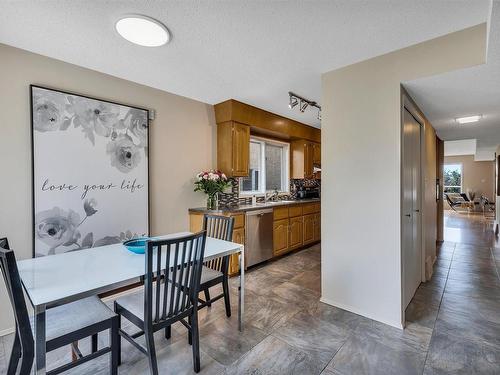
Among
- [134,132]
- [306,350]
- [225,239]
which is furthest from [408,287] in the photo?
[134,132]

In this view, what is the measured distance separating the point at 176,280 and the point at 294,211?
2970 millimetres

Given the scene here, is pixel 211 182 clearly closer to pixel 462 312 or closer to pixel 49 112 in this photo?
pixel 49 112

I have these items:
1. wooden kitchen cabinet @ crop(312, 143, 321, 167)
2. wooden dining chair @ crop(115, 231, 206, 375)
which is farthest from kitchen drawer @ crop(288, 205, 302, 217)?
wooden dining chair @ crop(115, 231, 206, 375)

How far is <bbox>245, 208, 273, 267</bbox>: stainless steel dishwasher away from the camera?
11.7 feet

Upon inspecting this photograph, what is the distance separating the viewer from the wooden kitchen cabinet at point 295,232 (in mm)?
4277

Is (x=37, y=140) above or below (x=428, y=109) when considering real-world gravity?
below

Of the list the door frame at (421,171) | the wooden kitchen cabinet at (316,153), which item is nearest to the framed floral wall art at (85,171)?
the door frame at (421,171)

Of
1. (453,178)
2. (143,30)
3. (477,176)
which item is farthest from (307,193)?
(453,178)

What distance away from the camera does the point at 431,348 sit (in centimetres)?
190

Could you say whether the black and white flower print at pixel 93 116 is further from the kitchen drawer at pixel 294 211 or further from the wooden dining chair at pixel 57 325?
the kitchen drawer at pixel 294 211

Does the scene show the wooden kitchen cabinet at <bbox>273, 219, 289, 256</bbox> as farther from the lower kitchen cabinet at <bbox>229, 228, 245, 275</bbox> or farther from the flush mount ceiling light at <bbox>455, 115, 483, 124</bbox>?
the flush mount ceiling light at <bbox>455, 115, 483, 124</bbox>

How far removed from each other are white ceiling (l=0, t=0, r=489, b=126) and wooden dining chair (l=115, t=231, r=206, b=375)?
1.47 metres

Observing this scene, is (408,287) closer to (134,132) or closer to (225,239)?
(225,239)

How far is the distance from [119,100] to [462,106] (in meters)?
3.71
